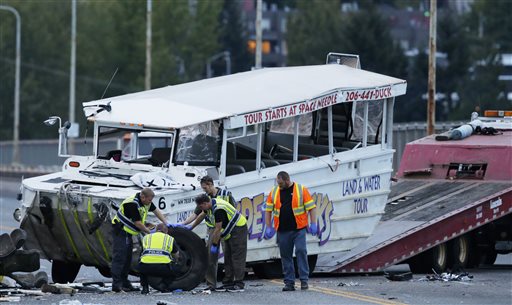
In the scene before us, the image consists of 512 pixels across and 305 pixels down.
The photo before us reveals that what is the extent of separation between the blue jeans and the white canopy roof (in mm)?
1795

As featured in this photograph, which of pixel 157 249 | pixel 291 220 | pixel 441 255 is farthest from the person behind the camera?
pixel 441 255

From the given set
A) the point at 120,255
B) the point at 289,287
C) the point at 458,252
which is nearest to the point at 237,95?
the point at 289,287

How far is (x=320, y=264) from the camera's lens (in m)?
21.1

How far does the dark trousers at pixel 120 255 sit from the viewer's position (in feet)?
55.8

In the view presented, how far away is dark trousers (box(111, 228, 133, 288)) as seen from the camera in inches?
669

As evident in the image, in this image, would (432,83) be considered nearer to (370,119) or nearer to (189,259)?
(370,119)

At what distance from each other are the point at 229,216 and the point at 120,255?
147 cm

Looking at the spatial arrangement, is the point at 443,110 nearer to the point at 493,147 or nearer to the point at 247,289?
the point at 493,147

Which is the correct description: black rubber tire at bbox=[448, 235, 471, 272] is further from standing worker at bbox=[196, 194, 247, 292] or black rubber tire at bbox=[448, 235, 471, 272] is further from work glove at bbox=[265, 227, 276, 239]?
standing worker at bbox=[196, 194, 247, 292]

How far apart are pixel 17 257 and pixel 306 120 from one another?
5.96 m

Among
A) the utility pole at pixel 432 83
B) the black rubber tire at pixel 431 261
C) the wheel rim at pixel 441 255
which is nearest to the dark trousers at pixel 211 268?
the black rubber tire at pixel 431 261

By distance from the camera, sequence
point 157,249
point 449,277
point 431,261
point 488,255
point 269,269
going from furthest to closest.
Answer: point 488,255 → point 431,261 → point 449,277 → point 269,269 → point 157,249

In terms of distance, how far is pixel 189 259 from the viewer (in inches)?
675

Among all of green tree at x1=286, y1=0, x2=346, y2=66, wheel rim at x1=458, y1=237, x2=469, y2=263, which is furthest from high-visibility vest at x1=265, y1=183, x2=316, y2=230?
green tree at x1=286, y1=0, x2=346, y2=66
